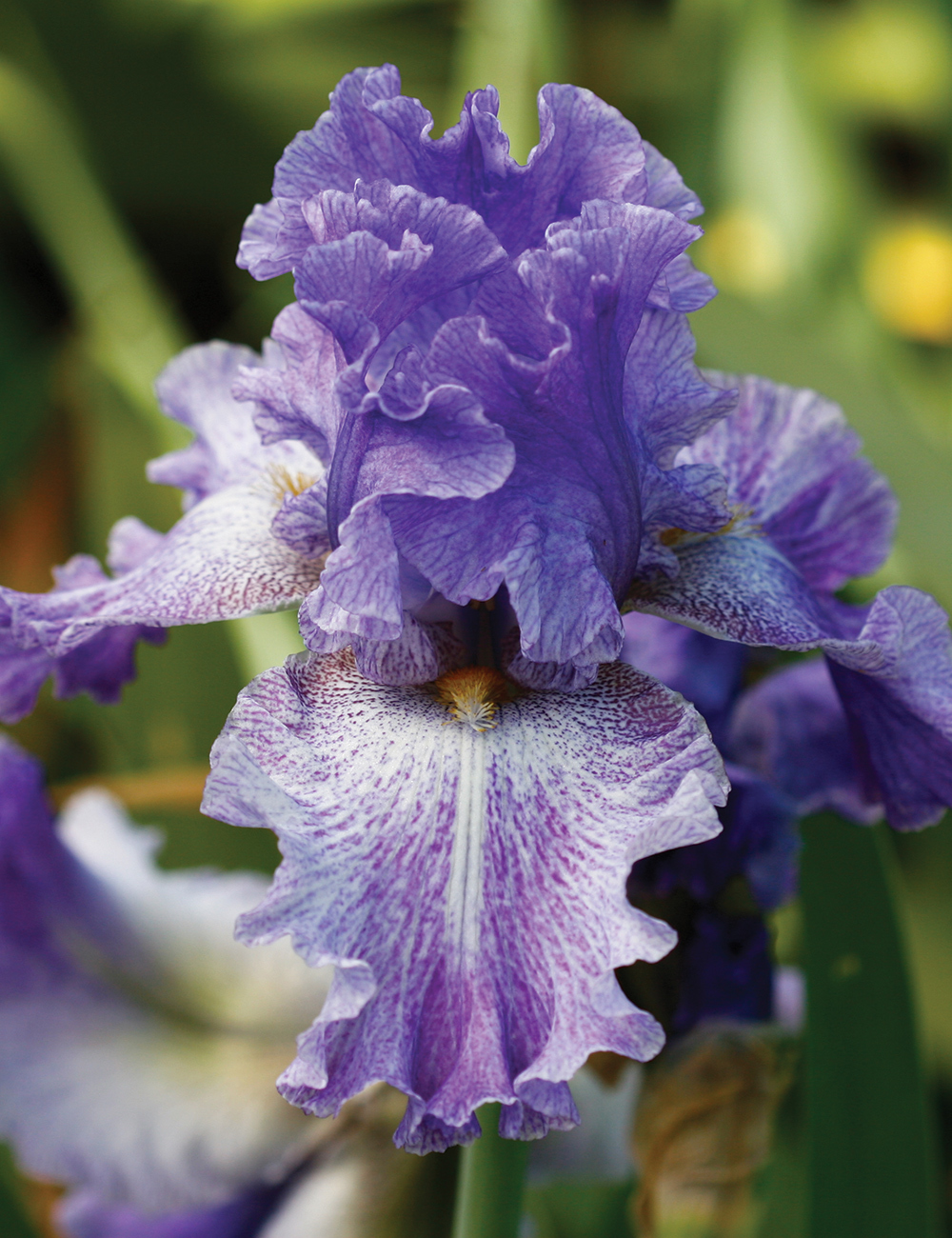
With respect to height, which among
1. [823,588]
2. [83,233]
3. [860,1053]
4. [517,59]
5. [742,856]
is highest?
[517,59]

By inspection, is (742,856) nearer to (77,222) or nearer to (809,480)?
(809,480)

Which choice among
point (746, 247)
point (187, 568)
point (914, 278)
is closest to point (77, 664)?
point (187, 568)

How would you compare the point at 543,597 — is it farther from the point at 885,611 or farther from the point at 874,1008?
the point at 874,1008

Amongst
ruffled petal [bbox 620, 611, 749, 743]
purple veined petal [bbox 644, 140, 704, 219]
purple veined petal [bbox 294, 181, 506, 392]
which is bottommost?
ruffled petal [bbox 620, 611, 749, 743]

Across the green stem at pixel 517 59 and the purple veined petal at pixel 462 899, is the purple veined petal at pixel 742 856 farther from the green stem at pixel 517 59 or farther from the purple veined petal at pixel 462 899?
the green stem at pixel 517 59

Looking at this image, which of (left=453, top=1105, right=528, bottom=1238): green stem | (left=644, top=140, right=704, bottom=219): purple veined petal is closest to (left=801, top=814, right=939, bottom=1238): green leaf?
(left=453, top=1105, right=528, bottom=1238): green stem

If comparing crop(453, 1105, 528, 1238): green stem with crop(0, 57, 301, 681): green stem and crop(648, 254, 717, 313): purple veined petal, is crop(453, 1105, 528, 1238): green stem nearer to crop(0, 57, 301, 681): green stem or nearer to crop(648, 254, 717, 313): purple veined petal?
crop(648, 254, 717, 313): purple veined petal
